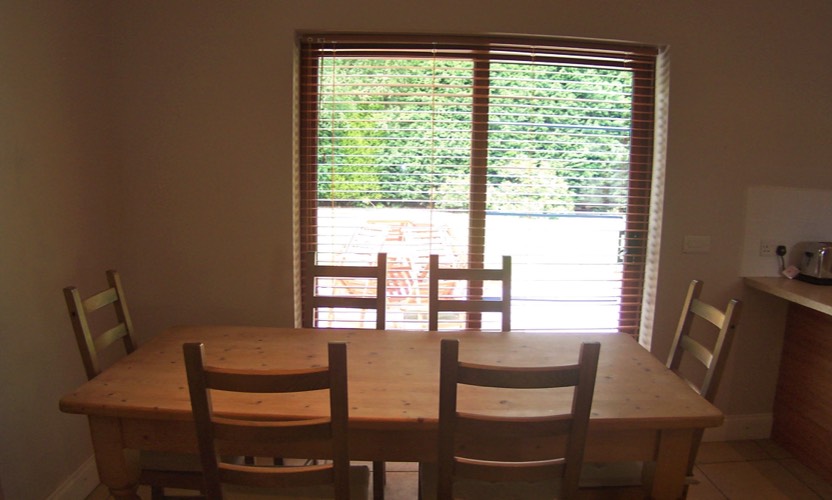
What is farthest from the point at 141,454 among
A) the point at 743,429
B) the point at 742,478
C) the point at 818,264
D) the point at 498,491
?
the point at 818,264

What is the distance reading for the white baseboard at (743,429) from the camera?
2.58 m

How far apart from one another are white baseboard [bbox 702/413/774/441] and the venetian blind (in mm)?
836

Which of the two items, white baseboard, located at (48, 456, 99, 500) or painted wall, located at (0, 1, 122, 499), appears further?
white baseboard, located at (48, 456, 99, 500)

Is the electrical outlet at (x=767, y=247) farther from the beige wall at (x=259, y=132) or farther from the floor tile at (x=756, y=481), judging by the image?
the floor tile at (x=756, y=481)

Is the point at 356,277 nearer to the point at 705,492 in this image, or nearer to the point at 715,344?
the point at 715,344

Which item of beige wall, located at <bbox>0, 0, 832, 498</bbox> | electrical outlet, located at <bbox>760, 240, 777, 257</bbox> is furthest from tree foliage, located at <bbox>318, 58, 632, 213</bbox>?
electrical outlet, located at <bbox>760, 240, 777, 257</bbox>

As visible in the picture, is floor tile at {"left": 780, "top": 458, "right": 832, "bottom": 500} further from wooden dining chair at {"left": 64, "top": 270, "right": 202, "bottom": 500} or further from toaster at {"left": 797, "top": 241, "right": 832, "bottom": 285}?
wooden dining chair at {"left": 64, "top": 270, "right": 202, "bottom": 500}

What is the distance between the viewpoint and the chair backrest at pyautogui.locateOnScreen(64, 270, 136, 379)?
1.51 m

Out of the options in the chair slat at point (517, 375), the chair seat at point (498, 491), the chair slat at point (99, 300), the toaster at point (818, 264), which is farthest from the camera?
the toaster at point (818, 264)

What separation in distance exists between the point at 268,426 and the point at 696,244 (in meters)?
2.33

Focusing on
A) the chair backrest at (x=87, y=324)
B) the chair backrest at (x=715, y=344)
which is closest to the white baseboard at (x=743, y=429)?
the chair backrest at (x=715, y=344)

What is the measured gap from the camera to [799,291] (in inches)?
86.2

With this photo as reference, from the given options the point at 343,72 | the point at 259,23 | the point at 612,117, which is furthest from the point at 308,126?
the point at 612,117

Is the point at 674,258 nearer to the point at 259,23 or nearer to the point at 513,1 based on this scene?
the point at 513,1
